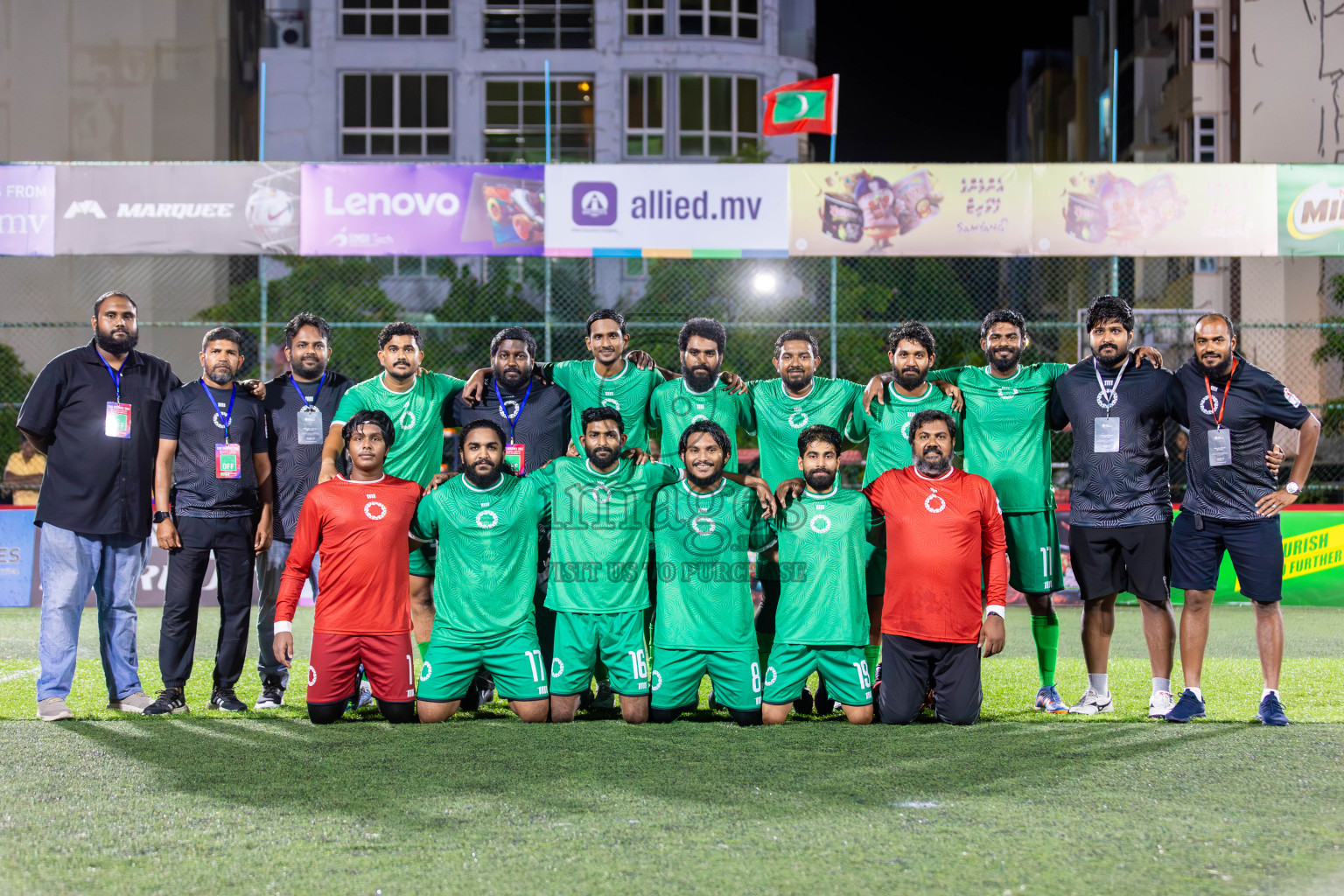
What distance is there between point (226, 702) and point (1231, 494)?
527 cm

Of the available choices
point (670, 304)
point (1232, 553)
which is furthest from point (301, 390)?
point (670, 304)

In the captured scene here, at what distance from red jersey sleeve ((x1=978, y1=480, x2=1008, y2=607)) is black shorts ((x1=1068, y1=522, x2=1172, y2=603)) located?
0.57m

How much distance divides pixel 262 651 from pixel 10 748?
1.50 metres

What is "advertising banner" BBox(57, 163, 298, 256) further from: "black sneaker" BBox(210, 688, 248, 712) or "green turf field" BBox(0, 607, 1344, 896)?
"green turf field" BBox(0, 607, 1344, 896)

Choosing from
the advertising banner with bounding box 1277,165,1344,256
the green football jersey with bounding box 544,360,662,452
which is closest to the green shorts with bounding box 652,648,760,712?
the green football jersey with bounding box 544,360,662,452

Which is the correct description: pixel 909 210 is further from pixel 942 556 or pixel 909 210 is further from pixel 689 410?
pixel 942 556

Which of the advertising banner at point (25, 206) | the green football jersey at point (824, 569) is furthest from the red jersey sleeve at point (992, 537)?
the advertising banner at point (25, 206)

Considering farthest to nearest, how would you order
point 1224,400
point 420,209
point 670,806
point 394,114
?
1. point 394,114
2. point 420,209
3. point 1224,400
4. point 670,806

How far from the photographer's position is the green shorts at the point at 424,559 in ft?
21.3

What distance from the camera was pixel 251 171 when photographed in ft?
42.4

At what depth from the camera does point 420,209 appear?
12914 millimetres

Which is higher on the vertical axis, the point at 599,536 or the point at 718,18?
Answer: the point at 718,18

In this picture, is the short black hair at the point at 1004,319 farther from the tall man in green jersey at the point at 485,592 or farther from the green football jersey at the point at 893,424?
the tall man in green jersey at the point at 485,592

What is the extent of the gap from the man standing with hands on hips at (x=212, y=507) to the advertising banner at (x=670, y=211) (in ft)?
22.1
